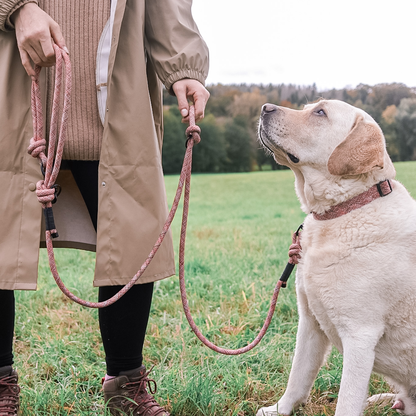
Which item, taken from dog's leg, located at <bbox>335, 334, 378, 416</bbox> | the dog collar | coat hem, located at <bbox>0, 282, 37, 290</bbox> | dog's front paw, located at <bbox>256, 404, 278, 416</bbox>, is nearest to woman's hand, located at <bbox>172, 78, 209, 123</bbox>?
the dog collar

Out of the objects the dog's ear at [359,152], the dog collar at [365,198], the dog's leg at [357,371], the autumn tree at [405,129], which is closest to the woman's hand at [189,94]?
the dog's ear at [359,152]

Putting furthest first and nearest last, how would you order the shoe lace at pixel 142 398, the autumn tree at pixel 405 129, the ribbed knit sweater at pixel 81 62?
the autumn tree at pixel 405 129 < the shoe lace at pixel 142 398 < the ribbed knit sweater at pixel 81 62

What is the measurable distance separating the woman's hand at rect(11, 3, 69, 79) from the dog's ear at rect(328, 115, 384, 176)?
117 cm

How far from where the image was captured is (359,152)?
1.87m

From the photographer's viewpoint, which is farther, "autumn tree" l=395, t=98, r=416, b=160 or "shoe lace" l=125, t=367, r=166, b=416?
"autumn tree" l=395, t=98, r=416, b=160

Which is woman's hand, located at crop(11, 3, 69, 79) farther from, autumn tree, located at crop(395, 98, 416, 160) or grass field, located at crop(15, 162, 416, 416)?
autumn tree, located at crop(395, 98, 416, 160)

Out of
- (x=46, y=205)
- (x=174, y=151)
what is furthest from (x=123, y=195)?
(x=174, y=151)

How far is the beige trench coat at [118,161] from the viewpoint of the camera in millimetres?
1695

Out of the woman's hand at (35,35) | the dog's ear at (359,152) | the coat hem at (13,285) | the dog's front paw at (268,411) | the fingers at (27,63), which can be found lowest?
the dog's front paw at (268,411)

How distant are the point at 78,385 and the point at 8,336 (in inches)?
17.9

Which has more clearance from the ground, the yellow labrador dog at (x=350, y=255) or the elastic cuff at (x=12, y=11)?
the elastic cuff at (x=12, y=11)

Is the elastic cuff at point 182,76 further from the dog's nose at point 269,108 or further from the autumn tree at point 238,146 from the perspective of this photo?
the autumn tree at point 238,146

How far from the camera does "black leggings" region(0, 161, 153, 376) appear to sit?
184cm

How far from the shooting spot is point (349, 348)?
1704mm
